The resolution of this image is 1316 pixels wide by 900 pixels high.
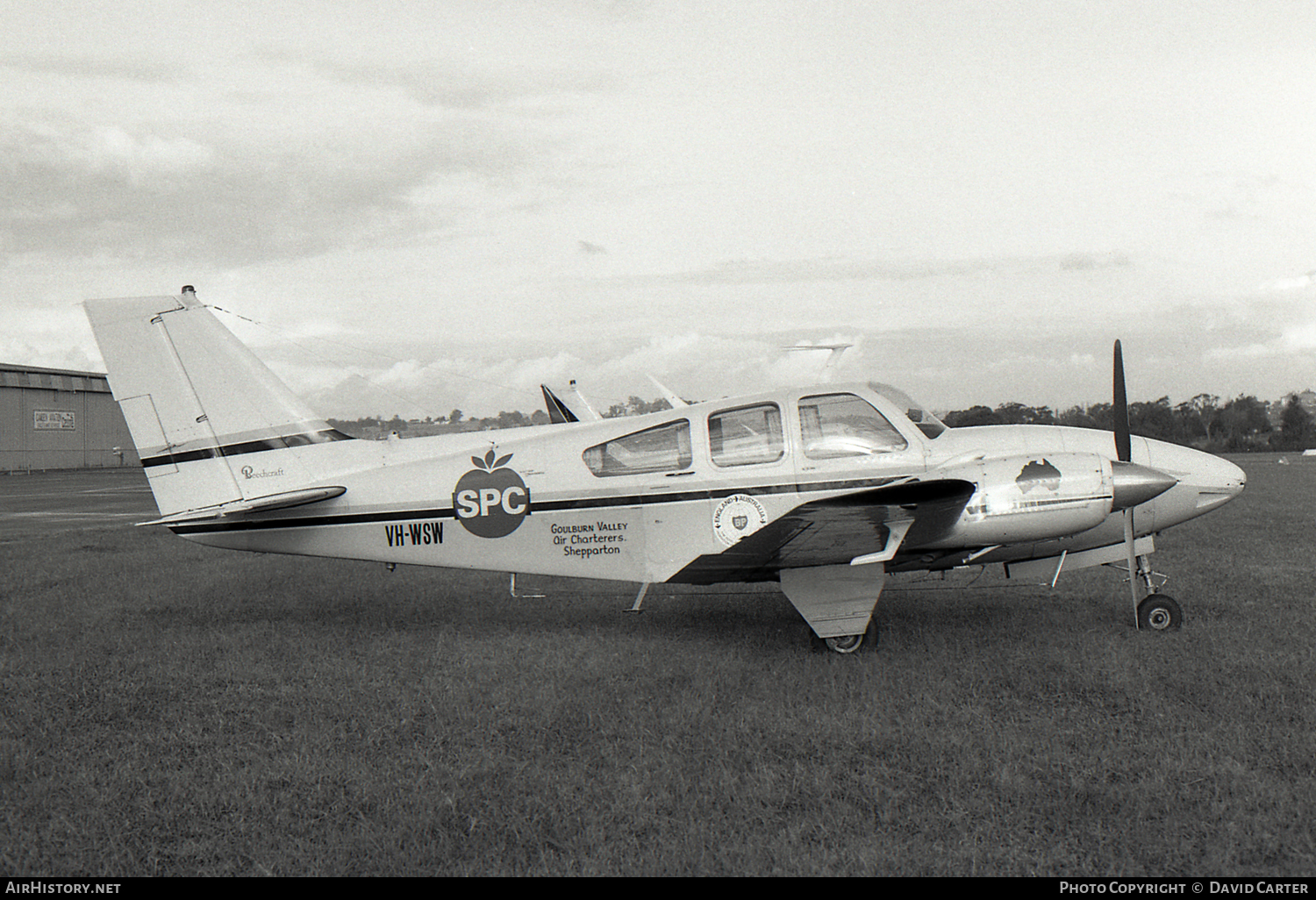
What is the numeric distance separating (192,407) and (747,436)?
5.22m

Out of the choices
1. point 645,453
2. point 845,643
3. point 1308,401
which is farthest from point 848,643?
point 1308,401

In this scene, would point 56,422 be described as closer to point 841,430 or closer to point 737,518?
point 737,518

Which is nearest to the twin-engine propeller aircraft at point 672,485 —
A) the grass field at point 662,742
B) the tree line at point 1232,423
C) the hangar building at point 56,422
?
the grass field at point 662,742

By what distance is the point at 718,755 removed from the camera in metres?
4.69

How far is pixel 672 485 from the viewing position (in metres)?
7.05

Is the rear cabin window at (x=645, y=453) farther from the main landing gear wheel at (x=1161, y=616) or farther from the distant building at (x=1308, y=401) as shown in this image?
the distant building at (x=1308, y=401)

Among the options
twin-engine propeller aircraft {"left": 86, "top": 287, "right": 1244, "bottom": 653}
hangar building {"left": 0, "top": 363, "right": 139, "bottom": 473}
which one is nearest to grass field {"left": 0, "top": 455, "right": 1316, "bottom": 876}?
twin-engine propeller aircraft {"left": 86, "top": 287, "right": 1244, "bottom": 653}

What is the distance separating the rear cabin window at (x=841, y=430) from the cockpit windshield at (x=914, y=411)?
1.14 ft

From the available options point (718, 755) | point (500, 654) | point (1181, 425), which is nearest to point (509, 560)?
point (500, 654)

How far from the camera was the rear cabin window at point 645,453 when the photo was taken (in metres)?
7.08

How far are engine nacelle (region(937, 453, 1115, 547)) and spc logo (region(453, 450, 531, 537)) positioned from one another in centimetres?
369

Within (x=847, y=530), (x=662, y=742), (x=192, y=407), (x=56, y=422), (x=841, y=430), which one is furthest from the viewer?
(x=56, y=422)

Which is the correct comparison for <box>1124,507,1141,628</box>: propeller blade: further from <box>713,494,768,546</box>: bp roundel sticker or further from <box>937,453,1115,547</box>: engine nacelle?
<box>713,494,768,546</box>: bp roundel sticker

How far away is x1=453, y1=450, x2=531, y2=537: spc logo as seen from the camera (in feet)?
24.2
